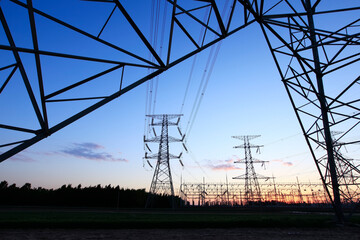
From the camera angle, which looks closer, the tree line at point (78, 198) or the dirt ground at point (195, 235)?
the dirt ground at point (195, 235)

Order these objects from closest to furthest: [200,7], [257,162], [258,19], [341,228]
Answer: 1. [200,7]
2. [258,19]
3. [341,228]
4. [257,162]

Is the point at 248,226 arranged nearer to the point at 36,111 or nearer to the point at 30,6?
the point at 36,111

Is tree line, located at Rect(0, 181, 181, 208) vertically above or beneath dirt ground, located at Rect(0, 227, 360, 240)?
above

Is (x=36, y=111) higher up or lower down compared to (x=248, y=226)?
higher up

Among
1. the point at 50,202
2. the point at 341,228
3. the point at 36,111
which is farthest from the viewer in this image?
the point at 50,202

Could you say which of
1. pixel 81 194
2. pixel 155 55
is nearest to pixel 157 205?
pixel 81 194

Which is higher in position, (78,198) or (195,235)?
(78,198)

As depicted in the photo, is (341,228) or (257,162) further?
(257,162)

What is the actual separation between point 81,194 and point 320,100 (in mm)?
74745

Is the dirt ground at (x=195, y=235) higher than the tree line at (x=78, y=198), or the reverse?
the tree line at (x=78, y=198)

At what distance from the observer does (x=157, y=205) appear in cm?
6097

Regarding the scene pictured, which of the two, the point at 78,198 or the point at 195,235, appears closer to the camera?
the point at 195,235

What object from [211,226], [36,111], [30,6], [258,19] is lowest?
[211,226]

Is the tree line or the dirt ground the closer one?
the dirt ground
